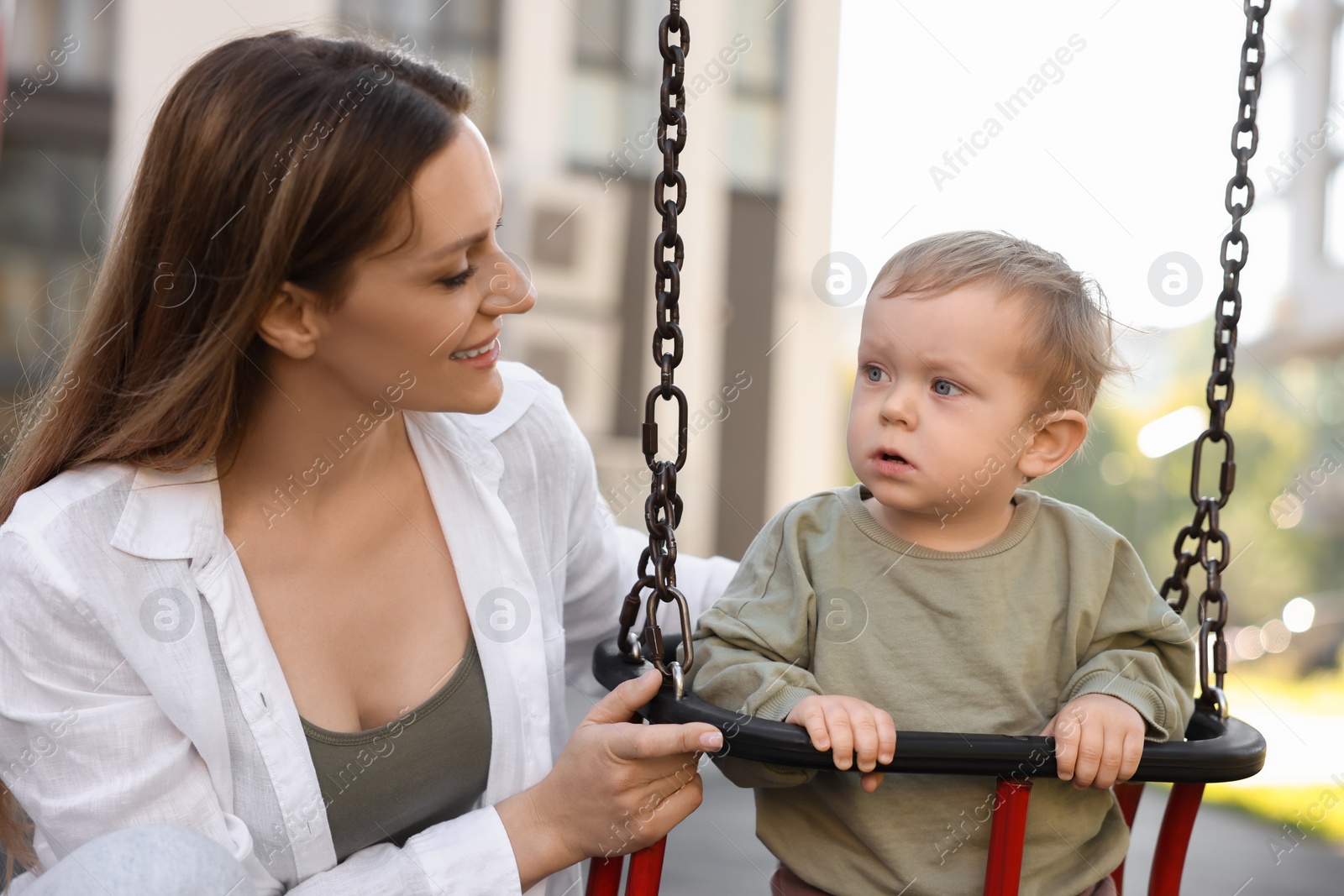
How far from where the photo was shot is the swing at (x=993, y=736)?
45.4 inches

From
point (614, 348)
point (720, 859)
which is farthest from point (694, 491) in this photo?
point (720, 859)

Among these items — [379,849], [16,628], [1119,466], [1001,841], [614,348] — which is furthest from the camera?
[1119,466]

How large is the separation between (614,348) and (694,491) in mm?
1450

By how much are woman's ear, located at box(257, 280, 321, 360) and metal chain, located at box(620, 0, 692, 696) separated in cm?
44

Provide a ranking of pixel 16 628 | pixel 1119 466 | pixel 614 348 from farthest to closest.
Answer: pixel 1119 466
pixel 614 348
pixel 16 628

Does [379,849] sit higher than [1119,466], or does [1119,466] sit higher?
[379,849]

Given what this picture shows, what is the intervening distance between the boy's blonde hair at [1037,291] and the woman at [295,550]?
48cm

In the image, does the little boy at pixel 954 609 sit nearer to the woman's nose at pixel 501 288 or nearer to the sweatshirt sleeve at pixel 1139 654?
the sweatshirt sleeve at pixel 1139 654

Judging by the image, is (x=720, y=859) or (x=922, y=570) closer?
(x=922, y=570)

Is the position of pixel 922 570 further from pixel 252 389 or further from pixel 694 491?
pixel 694 491

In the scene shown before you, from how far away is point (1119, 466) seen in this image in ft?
98.3

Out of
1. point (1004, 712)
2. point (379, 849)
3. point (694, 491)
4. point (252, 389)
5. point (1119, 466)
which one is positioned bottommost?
point (1119, 466)

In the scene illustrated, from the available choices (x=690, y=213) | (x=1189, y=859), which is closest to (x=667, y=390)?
(x=1189, y=859)

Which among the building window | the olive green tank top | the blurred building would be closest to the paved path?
the olive green tank top
